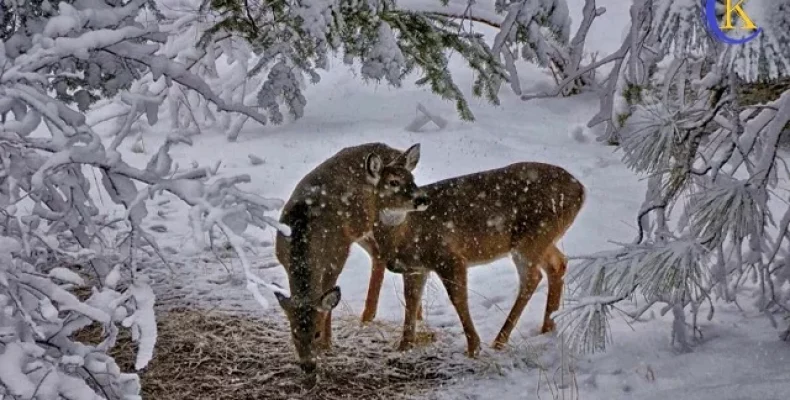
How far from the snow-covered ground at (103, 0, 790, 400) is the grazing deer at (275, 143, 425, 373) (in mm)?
828

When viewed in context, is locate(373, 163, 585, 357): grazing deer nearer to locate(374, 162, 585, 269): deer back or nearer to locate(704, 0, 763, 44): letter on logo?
locate(374, 162, 585, 269): deer back

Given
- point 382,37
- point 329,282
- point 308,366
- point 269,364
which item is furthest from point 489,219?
point 269,364

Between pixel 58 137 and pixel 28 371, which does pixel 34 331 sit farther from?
pixel 58 137

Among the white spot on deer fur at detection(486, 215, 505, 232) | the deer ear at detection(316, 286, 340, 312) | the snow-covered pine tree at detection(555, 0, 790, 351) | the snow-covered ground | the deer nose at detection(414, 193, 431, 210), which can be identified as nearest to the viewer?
the snow-covered pine tree at detection(555, 0, 790, 351)

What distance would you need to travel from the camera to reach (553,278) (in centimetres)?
589

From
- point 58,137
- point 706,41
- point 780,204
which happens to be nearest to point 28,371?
point 58,137

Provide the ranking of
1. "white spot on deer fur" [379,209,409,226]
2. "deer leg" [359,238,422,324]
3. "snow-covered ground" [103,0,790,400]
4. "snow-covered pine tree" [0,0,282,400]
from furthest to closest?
1. "deer leg" [359,238,422,324]
2. "white spot on deer fur" [379,209,409,226]
3. "snow-covered ground" [103,0,790,400]
4. "snow-covered pine tree" [0,0,282,400]

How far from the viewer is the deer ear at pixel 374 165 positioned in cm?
563

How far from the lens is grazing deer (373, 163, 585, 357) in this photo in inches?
222

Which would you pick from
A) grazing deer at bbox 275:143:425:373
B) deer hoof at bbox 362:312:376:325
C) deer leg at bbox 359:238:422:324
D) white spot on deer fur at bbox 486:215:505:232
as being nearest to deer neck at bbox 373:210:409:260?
grazing deer at bbox 275:143:425:373

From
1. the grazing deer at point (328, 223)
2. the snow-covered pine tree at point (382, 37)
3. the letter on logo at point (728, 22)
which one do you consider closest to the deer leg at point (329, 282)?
the grazing deer at point (328, 223)

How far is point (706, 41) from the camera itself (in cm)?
315

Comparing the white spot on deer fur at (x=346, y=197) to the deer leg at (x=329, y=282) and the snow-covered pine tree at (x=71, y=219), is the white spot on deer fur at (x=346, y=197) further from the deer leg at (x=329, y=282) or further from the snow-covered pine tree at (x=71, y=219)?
the snow-covered pine tree at (x=71, y=219)

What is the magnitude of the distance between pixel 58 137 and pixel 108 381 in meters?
0.83
